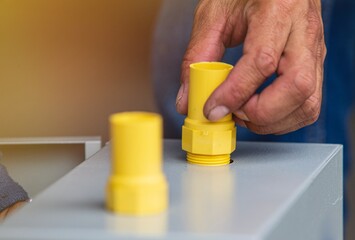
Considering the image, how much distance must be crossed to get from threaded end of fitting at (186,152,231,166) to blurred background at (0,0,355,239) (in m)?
0.50

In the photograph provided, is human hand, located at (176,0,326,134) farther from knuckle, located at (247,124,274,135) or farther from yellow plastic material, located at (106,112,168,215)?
yellow plastic material, located at (106,112,168,215)

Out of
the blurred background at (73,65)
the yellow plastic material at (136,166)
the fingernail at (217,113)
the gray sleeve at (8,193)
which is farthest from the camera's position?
the blurred background at (73,65)

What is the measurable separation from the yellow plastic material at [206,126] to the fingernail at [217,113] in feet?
0.04

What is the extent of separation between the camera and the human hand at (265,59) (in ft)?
2.60

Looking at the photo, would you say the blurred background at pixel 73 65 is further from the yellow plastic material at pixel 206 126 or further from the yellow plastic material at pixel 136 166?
the yellow plastic material at pixel 136 166

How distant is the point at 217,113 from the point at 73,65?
55 centimetres

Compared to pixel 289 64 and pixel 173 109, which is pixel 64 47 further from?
pixel 289 64

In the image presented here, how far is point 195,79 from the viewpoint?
78 centimetres

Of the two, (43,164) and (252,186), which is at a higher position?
(252,186)

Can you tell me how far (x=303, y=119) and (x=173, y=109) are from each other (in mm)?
433

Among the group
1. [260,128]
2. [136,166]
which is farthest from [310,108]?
[136,166]

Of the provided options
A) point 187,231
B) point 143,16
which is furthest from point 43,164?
point 187,231

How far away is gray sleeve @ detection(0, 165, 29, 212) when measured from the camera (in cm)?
93

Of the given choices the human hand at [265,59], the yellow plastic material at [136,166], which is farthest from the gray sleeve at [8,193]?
the yellow plastic material at [136,166]
